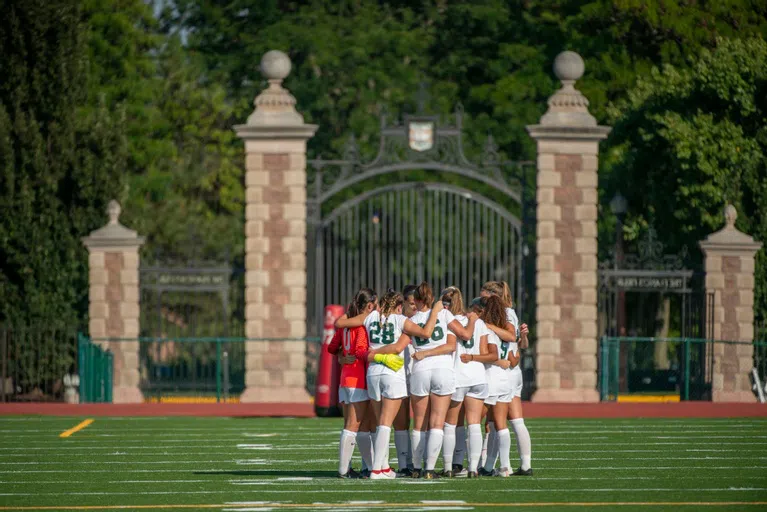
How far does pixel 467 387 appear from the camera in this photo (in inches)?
574

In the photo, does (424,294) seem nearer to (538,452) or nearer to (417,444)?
(417,444)

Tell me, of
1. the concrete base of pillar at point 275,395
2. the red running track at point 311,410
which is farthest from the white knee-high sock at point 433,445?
the concrete base of pillar at point 275,395

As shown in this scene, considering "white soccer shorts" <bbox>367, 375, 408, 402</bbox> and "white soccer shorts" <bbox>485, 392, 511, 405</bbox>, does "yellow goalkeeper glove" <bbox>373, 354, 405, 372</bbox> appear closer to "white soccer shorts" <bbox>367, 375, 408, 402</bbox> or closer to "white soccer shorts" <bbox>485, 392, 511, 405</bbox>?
"white soccer shorts" <bbox>367, 375, 408, 402</bbox>

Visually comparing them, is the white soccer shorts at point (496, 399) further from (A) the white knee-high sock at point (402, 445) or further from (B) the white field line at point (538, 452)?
(B) the white field line at point (538, 452)

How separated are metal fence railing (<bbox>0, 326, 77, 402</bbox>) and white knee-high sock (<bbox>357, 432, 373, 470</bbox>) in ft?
43.5

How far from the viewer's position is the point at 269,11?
43438 millimetres

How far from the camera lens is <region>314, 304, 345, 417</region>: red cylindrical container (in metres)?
22.6

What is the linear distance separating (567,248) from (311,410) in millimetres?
5042

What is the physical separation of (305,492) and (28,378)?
15.1 metres

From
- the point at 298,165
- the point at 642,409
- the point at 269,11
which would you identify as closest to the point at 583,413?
the point at 642,409

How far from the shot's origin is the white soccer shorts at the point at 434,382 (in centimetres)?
1434

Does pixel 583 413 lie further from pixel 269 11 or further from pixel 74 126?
pixel 269 11

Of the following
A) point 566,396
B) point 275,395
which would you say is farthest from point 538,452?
point 275,395

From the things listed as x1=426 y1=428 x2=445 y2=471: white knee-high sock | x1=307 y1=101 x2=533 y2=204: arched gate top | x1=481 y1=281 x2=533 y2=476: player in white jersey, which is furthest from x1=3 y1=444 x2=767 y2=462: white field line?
x1=307 y1=101 x2=533 y2=204: arched gate top
